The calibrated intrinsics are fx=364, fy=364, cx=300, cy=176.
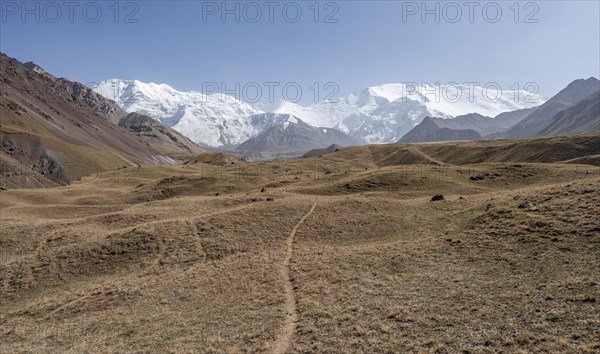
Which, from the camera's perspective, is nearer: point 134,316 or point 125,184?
point 134,316

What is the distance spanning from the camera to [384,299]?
84.2 ft

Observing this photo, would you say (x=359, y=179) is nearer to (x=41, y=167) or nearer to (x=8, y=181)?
(x=8, y=181)

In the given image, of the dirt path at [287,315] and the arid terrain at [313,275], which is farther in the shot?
the dirt path at [287,315]

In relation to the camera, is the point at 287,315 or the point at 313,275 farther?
the point at 313,275

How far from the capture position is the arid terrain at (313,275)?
21234 mm

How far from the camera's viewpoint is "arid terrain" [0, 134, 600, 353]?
21234mm

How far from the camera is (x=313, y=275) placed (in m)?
32.4

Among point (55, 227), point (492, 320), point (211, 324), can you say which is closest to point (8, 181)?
point (55, 227)

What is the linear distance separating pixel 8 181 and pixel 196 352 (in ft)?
355

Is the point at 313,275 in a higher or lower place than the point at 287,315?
higher

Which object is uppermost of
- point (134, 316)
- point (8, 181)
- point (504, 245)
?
point (8, 181)

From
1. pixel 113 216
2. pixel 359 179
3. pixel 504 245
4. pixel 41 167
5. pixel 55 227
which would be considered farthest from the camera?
pixel 41 167

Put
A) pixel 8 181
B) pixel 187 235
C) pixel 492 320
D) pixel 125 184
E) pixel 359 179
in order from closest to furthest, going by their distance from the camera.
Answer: pixel 492 320 → pixel 187 235 → pixel 359 179 → pixel 8 181 → pixel 125 184

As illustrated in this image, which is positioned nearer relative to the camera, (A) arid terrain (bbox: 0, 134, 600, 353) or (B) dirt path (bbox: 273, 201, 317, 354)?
(A) arid terrain (bbox: 0, 134, 600, 353)
